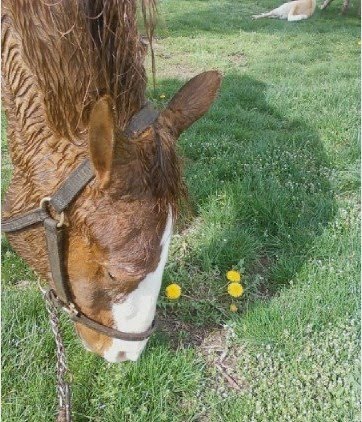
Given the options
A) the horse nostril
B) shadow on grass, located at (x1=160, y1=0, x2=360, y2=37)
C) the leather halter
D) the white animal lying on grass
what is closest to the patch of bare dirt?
the horse nostril

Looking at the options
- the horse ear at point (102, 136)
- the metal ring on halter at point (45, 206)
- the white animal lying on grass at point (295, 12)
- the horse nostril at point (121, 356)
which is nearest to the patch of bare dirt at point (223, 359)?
the horse nostril at point (121, 356)

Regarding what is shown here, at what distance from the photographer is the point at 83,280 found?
1.51 metres

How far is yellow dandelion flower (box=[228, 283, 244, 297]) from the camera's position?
2623 millimetres

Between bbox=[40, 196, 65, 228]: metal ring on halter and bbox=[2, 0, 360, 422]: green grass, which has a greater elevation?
bbox=[40, 196, 65, 228]: metal ring on halter

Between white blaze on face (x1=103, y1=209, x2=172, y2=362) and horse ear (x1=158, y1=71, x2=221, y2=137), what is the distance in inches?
13.4

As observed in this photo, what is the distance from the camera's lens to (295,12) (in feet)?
37.1

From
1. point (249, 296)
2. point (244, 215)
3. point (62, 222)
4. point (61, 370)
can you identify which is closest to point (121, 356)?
point (61, 370)

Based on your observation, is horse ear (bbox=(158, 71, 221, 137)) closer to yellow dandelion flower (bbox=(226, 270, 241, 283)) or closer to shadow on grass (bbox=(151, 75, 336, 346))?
shadow on grass (bbox=(151, 75, 336, 346))

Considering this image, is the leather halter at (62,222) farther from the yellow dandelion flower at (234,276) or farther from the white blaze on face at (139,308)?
the yellow dandelion flower at (234,276)

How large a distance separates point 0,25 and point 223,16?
10.1 meters

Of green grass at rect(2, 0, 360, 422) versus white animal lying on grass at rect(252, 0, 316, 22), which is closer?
green grass at rect(2, 0, 360, 422)

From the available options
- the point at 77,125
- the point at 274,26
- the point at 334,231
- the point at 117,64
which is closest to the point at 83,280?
the point at 77,125

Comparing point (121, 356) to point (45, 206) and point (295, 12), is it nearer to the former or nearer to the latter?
point (45, 206)

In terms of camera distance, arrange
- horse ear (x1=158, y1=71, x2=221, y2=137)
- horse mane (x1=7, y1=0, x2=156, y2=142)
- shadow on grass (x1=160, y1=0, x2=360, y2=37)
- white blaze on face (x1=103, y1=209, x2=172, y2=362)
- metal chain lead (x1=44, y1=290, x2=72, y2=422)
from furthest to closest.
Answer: shadow on grass (x1=160, y1=0, x2=360, y2=37)
metal chain lead (x1=44, y1=290, x2=72, y2=422)
horse ear (x1=158, y1=71, x2=221, y2=137)
white blaze on face (x1=103, y1=209, x2=172, y2=362)
horse mane (x1=7, y1=0, x2=156, y2=142)
